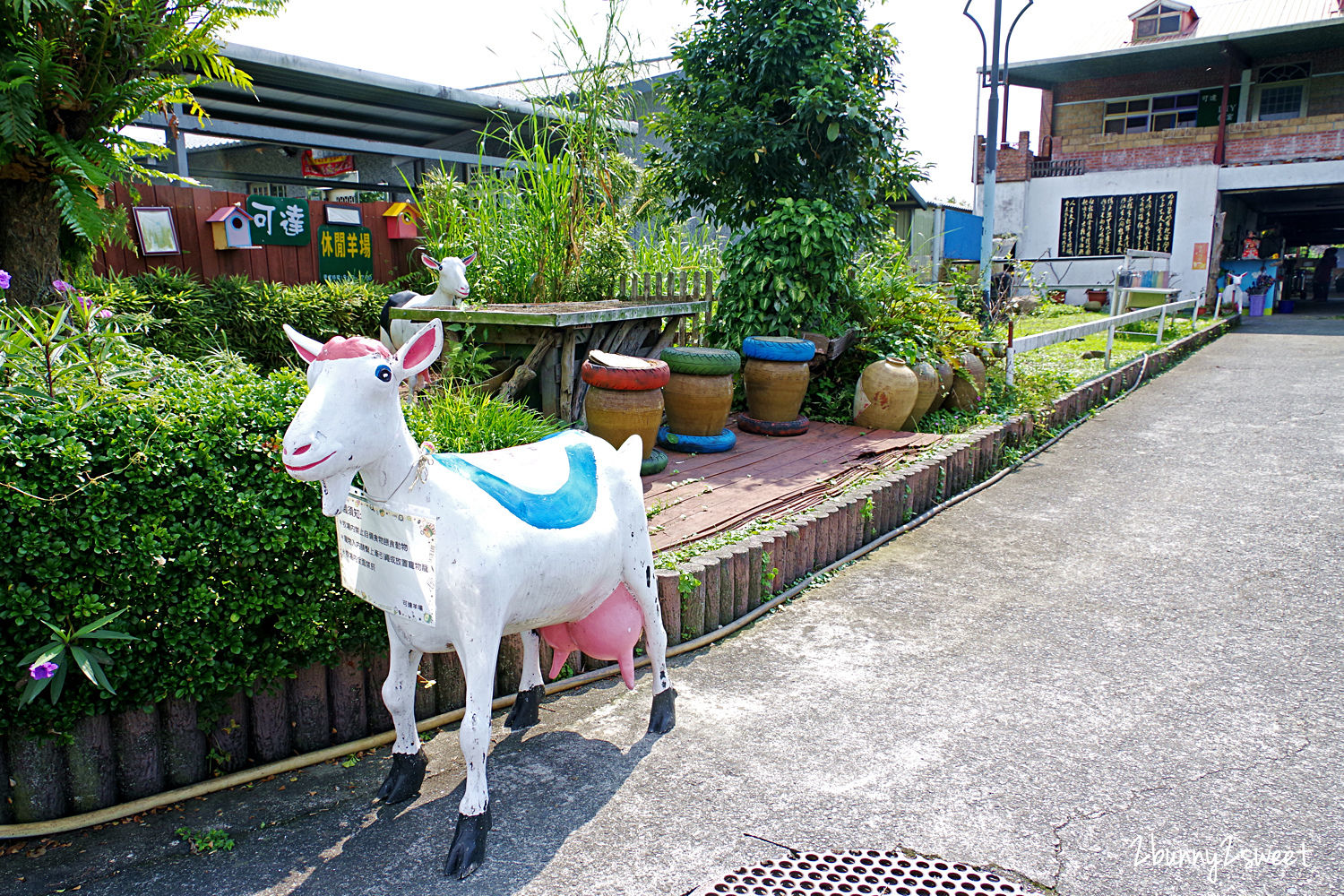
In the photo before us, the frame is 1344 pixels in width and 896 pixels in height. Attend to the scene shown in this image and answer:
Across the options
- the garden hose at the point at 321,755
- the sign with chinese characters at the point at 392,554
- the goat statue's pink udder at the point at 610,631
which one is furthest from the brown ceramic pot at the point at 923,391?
the sign with chinese characters at the point at 392,554

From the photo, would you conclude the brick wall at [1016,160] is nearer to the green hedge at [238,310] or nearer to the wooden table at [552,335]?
the green hedge at [238,310]

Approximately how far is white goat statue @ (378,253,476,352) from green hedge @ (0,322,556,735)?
3521 millimetres

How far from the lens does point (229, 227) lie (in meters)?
8.18

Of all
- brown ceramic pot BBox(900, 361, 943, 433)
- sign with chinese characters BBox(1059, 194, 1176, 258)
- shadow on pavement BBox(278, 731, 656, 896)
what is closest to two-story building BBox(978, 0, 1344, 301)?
sign with chinese characters BBox(1059, 194, 1176, 258)

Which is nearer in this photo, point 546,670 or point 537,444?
point 537,444

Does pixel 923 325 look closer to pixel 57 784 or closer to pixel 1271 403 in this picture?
pixel 1271 403

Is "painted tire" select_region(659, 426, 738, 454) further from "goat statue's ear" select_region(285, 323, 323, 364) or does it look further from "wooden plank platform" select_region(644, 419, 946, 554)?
"goat statue's ear" select_region(285, 323, 323, 364)

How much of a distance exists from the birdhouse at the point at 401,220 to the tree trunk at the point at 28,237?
217 inches

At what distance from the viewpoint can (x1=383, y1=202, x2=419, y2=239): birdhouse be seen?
32.2ft

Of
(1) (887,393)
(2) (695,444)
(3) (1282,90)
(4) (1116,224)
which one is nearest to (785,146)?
(1) (887,393)

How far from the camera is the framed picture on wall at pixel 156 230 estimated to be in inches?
300

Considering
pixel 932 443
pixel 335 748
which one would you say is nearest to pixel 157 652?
pixel 335 748

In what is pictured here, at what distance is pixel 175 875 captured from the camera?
230 centimetres

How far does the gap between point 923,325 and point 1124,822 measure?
19.4 ft
